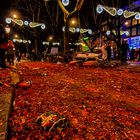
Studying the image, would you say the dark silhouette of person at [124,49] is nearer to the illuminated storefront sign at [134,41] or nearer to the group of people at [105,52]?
the group of people at [105,52]

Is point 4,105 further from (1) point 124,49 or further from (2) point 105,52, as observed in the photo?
(1) point 124,49

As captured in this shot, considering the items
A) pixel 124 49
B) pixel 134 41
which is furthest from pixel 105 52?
pixel 134 41

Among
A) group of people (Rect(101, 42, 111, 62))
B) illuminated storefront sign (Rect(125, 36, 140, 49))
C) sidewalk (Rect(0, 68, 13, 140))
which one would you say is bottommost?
sidewalk (Rect(0, 68, 13, 140))

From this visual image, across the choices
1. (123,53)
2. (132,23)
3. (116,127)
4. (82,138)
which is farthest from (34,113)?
(132,23)

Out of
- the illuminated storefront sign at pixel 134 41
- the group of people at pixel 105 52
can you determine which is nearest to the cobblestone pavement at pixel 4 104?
the group of people at pixel 105 52

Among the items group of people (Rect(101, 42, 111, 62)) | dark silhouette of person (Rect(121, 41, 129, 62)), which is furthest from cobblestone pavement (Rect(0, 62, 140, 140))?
dark silhouette of person (Rect(121, 41, 129, 62))

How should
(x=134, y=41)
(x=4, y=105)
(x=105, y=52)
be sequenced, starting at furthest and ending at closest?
1. (x=134, y=41)
2. (x=105, y=52)
3. (x=4, y=105)

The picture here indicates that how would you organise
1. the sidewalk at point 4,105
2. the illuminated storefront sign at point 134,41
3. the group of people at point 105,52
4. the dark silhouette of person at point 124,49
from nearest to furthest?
the sidewalk at point 4,105 → the group of people at point 105,52 → the dark silhouette of person at point 124,49 → the illuminated storefront sign at point 134,41

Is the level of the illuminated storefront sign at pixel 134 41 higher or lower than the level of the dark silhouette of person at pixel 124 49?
higher

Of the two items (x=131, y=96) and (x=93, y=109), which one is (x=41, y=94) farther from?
(x=131, y=96)

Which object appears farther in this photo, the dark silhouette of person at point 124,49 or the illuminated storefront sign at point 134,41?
the illuminated storefront sign at point 134,41

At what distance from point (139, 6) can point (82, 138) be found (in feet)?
102

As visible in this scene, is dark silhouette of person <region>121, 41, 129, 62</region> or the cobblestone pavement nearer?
the cobblestone pavement

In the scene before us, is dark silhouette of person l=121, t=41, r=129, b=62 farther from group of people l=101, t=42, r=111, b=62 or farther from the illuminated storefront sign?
the illuminated storefront sign
